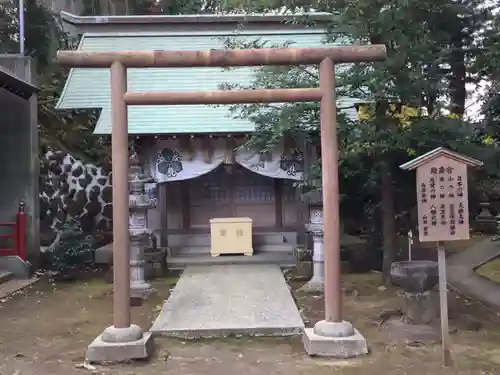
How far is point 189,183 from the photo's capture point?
13578 millimetres

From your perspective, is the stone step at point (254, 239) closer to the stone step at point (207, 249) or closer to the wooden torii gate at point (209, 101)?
the stone step at point (207, 249)

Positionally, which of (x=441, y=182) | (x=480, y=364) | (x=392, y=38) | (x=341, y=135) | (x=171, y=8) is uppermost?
(x=171, y=8)

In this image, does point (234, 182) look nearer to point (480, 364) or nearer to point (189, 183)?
point (189, 183)

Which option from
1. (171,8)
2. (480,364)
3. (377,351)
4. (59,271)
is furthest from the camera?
(171,8)

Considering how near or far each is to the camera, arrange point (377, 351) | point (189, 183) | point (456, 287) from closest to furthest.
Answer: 1. point (377, 351)
2. point (456, 287)
3. point (189, 183)

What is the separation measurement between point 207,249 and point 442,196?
7.97 m

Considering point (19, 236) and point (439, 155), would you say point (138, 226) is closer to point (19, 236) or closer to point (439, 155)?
point (19, 236)

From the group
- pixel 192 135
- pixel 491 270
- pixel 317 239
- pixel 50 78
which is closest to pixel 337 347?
pixel 317 239

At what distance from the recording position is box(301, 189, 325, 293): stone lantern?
9.62m

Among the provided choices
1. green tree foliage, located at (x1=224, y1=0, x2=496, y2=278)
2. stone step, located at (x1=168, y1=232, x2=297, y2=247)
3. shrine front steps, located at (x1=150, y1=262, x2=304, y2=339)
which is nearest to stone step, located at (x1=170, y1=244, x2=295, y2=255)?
stone step, located at (x1=168, y1=232, x2=297, y2=247)

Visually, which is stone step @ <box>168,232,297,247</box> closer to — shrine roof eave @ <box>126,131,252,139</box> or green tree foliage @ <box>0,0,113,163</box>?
shrine roof eave @ <box>126,131,252,139</box>

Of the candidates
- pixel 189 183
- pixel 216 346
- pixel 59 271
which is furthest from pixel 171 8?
pixel 216 346

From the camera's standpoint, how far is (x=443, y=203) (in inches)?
225

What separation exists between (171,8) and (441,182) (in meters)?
19.1
